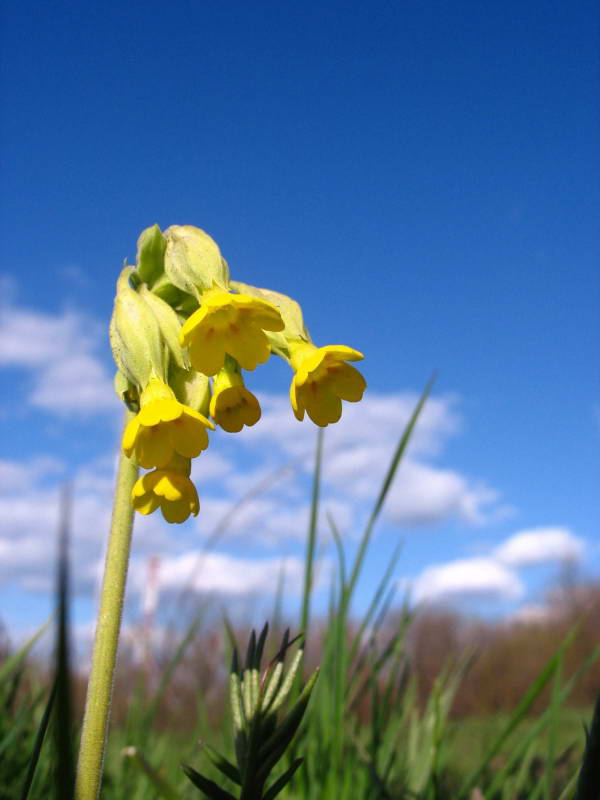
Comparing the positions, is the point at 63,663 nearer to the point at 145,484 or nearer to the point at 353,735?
the point at 145,484

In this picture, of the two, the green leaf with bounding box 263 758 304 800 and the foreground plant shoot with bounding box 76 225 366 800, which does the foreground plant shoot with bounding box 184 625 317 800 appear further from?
the foreground plant shoot with bounding box 76 225 366 800

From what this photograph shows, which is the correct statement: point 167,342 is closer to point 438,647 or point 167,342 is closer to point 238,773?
point 238,773

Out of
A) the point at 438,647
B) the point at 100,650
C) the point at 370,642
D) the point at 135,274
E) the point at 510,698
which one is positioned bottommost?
the point at 100,650

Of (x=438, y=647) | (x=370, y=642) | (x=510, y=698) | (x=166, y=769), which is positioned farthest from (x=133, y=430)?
(x=438, y=647)

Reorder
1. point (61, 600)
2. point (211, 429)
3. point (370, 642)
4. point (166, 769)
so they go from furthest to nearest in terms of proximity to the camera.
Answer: point (166, 769)
point (370, 642)
point (211, 429)
point (61, 600)

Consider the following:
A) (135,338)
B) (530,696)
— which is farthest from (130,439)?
(530,696)

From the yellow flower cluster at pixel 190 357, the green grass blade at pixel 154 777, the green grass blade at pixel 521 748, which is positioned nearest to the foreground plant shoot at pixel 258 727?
the green grass blade at pixel 154 777

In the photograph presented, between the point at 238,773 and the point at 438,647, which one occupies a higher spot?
the point at 438,647
